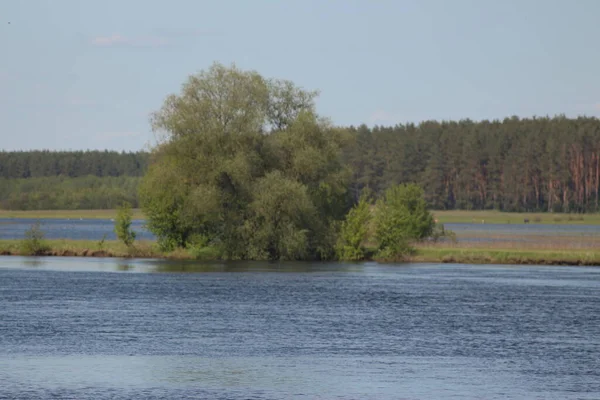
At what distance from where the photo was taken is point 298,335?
141ft

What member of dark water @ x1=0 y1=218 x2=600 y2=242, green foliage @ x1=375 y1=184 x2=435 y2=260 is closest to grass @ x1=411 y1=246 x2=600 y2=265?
green foliage @ x1=375 y1=184 x2=435 y2=260

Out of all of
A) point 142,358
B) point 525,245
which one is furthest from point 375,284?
point 142,358

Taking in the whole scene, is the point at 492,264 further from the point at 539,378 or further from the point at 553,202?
the point at 553,202

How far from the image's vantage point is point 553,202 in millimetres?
192750

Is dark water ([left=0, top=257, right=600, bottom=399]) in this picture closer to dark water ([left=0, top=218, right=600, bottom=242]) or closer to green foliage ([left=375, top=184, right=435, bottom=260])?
green foliage ([left=375, top=184, right=435, bottom=260])

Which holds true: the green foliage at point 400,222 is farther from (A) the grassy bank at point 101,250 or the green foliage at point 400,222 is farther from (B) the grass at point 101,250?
(A) the grassy bank at point 101,250

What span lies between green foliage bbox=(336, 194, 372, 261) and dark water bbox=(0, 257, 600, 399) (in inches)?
393

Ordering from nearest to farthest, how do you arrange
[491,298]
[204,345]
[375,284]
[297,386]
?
[297,386] → [204,345] → [491,298] → [375,284]

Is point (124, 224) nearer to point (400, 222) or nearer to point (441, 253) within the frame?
point (400, 222)

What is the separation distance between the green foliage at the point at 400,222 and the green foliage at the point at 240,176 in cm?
423

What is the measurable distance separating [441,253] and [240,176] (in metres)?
16.9

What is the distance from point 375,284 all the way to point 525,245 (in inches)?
1045

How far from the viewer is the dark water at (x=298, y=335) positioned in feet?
103

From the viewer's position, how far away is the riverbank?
265ft
